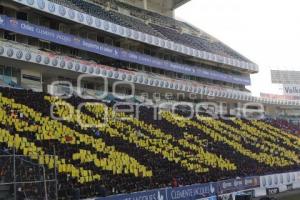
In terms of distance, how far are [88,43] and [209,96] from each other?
17.3 meters

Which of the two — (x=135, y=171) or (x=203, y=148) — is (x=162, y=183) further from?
(x=203, y=148)

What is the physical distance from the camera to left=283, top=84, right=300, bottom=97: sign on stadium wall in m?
63.8

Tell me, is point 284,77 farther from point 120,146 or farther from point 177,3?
point 120,146

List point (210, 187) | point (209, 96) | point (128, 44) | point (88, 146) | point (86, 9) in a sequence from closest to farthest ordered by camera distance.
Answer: point (88, 146)
point (210, 187)
point (86, 9)
point (128, 44)
point (209, 96)

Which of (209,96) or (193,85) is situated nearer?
(193,85)

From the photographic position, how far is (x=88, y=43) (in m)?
34.7

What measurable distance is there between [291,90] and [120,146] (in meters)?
43.5

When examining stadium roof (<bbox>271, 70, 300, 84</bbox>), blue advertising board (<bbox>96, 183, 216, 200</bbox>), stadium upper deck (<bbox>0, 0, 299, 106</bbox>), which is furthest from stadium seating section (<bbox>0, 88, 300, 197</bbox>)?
stadium roof (<bbox>271, 70, 300, 84</bbox>)

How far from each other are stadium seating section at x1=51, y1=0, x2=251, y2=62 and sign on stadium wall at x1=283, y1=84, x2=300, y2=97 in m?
11.8

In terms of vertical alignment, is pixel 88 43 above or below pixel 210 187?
above

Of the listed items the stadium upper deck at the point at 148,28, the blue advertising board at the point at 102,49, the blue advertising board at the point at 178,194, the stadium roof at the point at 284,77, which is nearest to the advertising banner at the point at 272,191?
the blue advertising board at the point at 178,194

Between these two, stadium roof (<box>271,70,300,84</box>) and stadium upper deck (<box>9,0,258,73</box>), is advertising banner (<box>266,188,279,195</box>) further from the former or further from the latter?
stadium roof (<box>271,70,300,84</box>)

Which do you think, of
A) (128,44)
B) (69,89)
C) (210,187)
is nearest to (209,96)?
(128,44)

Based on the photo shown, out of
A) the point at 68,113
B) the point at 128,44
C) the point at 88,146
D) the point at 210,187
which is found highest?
the point at 128,44
